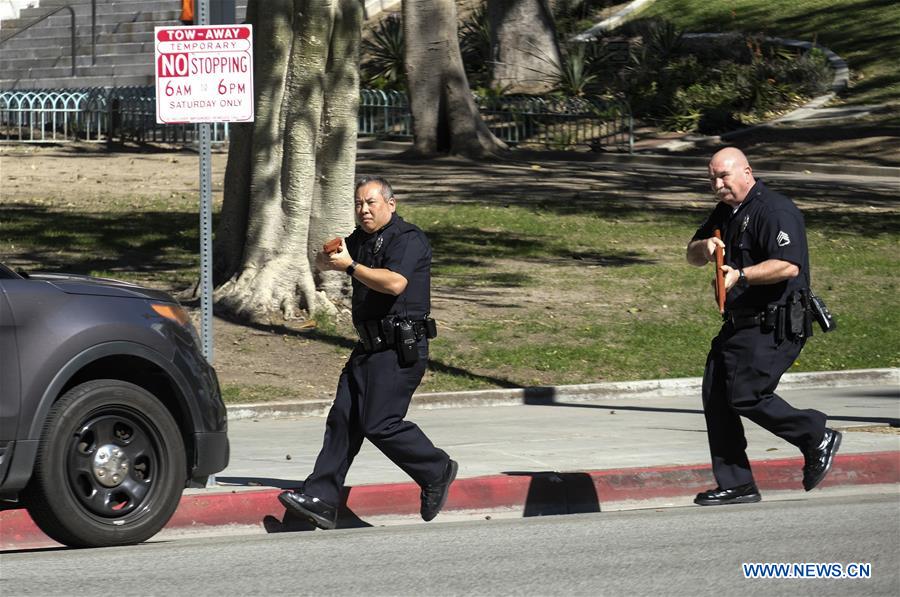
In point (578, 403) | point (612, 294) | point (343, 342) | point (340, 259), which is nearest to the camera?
point (340, 259)

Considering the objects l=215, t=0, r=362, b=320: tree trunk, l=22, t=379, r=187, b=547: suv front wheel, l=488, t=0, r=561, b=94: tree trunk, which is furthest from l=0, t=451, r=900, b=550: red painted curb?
l=488, t=0, r=561, b=94: tree trunk

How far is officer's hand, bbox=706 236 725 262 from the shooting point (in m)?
7.57

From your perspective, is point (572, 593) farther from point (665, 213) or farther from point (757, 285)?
point (665, 213)

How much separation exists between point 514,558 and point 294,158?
7.84m

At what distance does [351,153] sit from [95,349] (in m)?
7.90

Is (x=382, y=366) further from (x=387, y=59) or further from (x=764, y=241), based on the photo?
(x=387, y=59)

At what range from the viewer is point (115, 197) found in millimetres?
21359

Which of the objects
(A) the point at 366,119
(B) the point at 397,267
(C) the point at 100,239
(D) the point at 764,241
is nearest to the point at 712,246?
(D) the point at 764,241

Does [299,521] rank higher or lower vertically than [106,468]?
lower

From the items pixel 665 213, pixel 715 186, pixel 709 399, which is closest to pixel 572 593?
pixel 709 399

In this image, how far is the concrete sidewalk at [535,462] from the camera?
320 inches

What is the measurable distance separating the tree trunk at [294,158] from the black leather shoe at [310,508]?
21.9 feet

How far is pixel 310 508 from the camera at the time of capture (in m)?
7.53

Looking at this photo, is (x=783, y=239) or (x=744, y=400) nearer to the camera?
(x=783, y=239)
